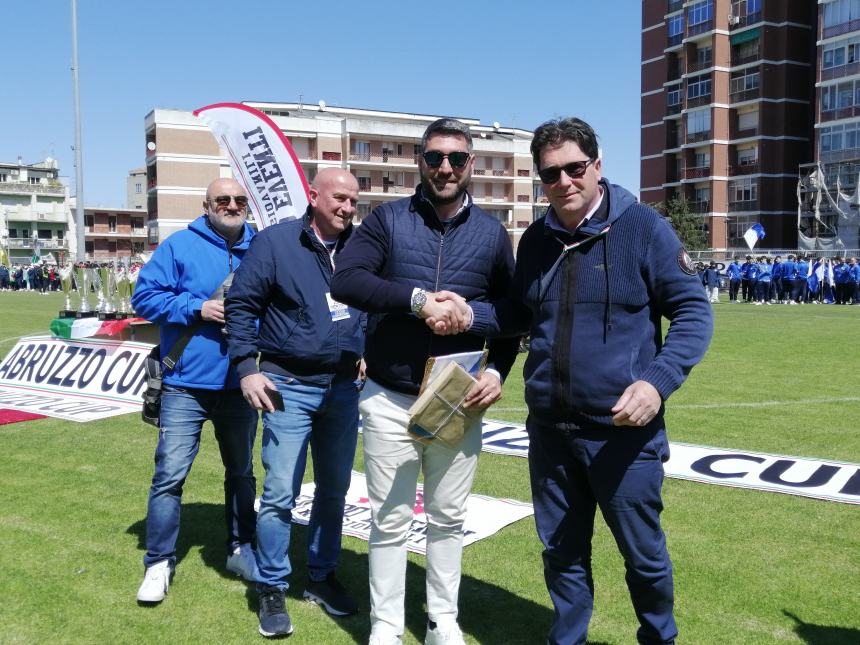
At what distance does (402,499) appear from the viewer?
3480 mm

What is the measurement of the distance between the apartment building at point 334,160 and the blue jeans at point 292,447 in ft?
207

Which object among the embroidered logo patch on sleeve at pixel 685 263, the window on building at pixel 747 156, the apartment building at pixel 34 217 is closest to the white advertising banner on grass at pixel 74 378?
the embroidered logo patch on sleeve at pixel 685 263

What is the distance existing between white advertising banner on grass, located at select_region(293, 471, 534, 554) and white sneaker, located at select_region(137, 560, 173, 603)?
1.01 meters

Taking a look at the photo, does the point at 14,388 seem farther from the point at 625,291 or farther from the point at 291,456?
the point at 625,291

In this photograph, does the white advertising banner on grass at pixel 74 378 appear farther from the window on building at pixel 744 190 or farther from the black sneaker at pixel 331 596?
the window on building at pixel 744 190

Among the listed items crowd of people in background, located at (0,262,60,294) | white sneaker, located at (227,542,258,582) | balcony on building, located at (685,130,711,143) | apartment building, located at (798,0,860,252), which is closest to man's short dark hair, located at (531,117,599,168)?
white sneaker, located at (227,542,258,582)

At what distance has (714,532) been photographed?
197 inches

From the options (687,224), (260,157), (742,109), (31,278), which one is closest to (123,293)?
(260,157)

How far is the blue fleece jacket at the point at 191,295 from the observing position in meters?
4.24

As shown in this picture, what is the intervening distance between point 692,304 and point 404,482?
1363 mm

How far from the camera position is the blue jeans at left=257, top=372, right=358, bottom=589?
3844 mm

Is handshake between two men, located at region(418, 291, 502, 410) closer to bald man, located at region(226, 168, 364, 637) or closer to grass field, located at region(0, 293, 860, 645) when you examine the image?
bald man, located at region(226, 168, 364, 637)

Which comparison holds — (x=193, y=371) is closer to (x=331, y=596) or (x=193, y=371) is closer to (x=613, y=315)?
(x=331, y=596)

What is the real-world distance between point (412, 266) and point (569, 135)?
836mm
